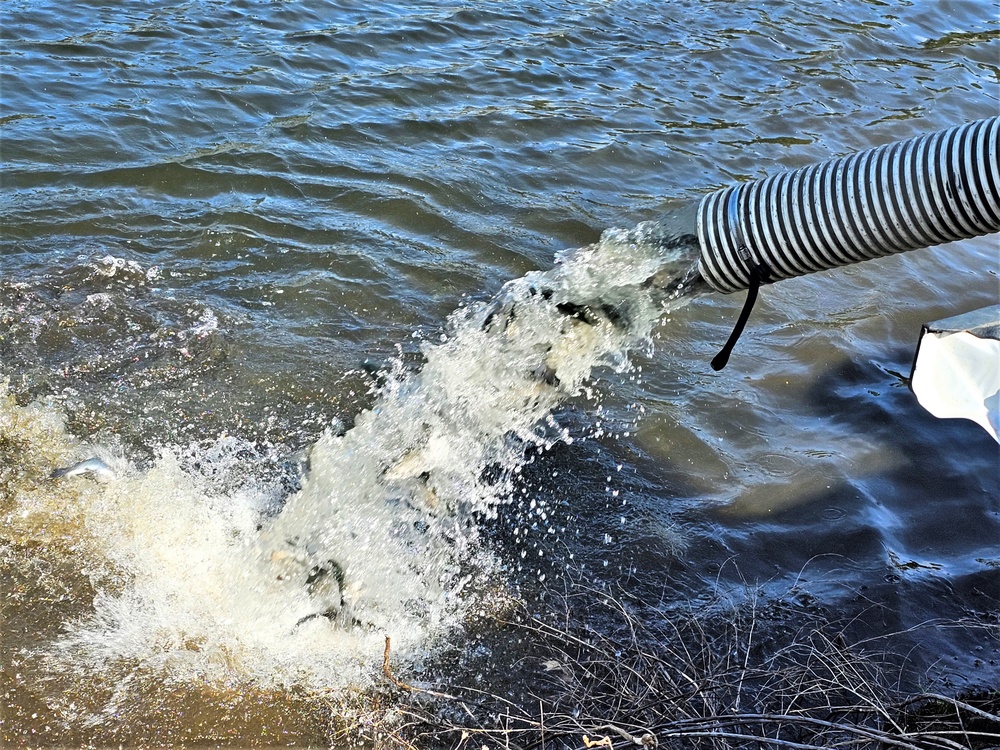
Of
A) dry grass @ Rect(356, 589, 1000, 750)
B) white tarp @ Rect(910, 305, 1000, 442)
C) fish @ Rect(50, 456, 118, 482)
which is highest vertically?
white tarp @ Rect(910, 305, 1000, 442)

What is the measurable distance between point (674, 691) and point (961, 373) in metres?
1.79

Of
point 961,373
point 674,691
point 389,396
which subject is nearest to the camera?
point 674,691

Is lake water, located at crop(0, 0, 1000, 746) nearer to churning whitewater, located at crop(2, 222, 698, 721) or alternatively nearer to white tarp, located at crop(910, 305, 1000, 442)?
churning whitewater, located at crop(2, 222, 698, 721)

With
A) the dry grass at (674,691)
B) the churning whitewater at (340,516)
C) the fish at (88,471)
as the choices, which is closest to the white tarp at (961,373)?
the dry grass at (674,691)

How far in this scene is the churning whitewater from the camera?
3529 mm

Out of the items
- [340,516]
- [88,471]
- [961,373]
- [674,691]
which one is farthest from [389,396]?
[961,373]

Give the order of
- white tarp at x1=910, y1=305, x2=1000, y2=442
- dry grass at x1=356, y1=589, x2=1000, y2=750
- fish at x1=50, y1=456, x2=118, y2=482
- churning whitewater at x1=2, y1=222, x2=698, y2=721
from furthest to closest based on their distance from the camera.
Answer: fish at x1=50, y1=456, x2=118, y2=482 → white tarp at x1=910, y1=305, x2=1000, y2=442 → churning whitewater at x1=2, y1=222, x2=698, y2=721 → dry grass at x1=356, y1=589, x2=1000, y2=750

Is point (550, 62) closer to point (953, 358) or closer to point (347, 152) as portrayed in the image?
point (347, 152)

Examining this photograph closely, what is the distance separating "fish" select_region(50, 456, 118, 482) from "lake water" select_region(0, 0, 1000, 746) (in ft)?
0.22

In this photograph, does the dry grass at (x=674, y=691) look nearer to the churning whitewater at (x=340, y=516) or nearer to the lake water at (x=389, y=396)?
the lake water at (x=389, y=396)

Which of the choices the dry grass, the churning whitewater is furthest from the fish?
the dry grass

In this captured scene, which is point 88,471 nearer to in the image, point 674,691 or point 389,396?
point 389,396

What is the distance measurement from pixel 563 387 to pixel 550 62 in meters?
4.74

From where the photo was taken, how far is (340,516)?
13.1ft
